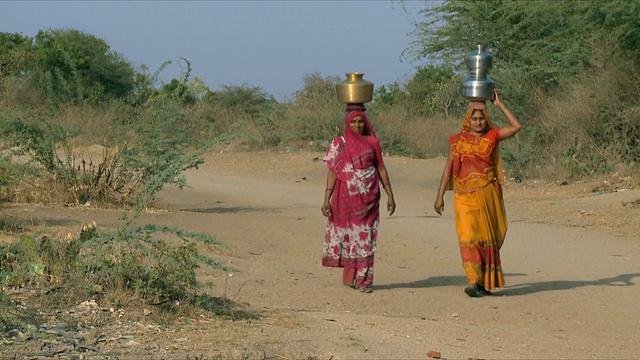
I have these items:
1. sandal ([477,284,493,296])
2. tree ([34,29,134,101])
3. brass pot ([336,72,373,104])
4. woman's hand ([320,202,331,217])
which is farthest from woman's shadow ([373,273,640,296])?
tree ([34,29,134,101])

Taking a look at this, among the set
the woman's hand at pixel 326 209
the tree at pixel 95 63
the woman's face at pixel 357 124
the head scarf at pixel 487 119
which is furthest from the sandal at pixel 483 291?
the tree at pixel 95 63

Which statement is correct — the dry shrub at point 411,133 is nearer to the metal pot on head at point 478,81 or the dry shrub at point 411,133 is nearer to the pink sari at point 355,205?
the pink sari at point 355,205

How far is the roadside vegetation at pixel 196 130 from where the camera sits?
23.5ft

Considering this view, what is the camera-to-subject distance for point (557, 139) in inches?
873

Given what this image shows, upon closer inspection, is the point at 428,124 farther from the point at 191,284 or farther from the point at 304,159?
the point at 191,284

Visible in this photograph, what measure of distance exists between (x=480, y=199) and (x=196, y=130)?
2680cm

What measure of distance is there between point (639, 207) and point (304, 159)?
1128 centimetres

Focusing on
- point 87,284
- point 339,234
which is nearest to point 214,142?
point 339,234

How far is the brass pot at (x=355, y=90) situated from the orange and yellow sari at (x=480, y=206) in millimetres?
918

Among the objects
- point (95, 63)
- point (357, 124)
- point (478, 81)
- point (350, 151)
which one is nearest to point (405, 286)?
point (350, 151)

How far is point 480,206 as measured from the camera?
934 centimetres

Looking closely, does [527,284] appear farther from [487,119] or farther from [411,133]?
[411,133]

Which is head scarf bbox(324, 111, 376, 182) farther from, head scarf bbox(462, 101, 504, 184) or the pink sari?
head scarf bbox(462, 101, 504, 184)

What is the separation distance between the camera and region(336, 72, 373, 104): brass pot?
9.58 m
